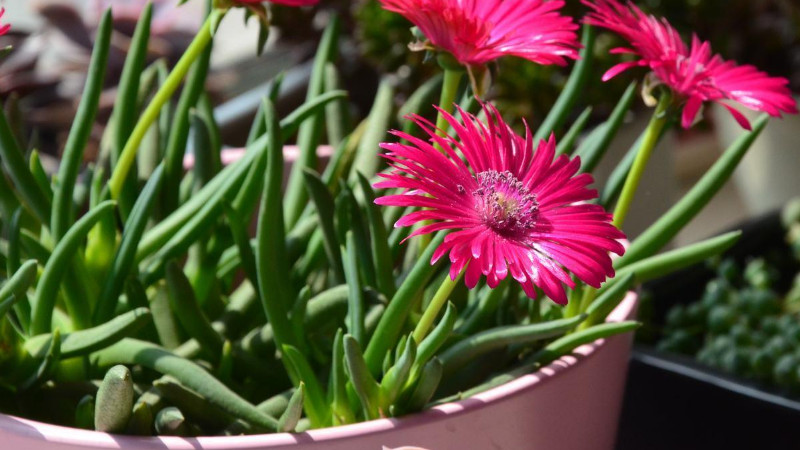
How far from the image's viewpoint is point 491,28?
224mm

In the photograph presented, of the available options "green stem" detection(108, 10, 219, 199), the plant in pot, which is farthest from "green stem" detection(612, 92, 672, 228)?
"green stem" detection(108, 10, 219, 199)

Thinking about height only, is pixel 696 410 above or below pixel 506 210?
below

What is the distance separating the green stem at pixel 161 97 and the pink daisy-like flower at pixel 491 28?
0.05 meters

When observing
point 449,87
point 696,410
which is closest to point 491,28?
point 449,87

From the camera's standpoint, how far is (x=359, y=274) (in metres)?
0.26

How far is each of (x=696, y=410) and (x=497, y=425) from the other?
0.65 feet

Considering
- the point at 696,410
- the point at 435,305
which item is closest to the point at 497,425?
the point at 435,305

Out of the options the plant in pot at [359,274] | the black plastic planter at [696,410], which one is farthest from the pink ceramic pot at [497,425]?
the black plastic planter at [696,410]

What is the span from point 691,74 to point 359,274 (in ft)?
0.31

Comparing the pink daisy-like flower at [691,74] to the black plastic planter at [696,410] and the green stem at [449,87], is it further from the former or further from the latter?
the black plastic planter at [696,410]

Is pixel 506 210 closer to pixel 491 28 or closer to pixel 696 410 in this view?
pixel 491 28

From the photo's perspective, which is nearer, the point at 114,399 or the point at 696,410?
the point at 114,399

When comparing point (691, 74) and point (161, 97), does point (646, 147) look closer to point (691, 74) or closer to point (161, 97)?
point (691, 74)

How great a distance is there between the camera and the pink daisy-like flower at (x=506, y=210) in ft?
0.58
